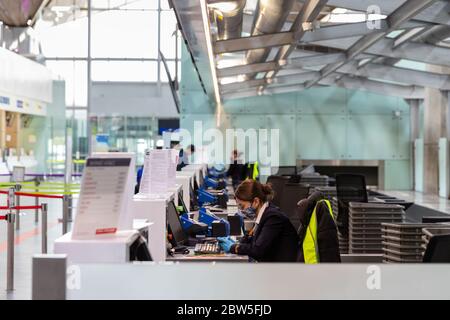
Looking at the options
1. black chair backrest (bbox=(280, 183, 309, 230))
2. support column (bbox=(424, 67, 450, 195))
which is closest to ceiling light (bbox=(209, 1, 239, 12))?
black chair backrest (bbox=(280, 183, 309, 230))

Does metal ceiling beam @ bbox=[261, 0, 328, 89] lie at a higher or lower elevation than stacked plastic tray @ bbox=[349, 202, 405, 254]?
higher

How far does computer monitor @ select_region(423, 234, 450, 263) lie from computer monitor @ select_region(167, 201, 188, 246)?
2260 millimetres

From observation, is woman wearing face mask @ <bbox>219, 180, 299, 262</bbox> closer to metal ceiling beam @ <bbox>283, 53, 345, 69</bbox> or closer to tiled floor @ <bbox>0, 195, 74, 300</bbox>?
tiled floor @ <bbox>0, 195, 74, 300</bbox>

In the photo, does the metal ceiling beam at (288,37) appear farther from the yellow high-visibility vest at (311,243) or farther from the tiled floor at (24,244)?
the yellow high-visibility vest at (311,243)

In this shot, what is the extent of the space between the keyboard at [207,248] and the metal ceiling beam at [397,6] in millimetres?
5547

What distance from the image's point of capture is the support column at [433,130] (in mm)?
18125

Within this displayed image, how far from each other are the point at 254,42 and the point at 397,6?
7.38ft

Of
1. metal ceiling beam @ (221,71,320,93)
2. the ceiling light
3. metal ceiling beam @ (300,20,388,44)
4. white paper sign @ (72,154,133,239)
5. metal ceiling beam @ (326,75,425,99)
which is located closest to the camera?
white paper sign @ (72,154,133,239)

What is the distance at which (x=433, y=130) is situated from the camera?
60.8 ft

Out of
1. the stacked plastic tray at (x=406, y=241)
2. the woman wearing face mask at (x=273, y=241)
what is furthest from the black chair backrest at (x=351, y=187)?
the woman wearing face mask at (x=273, y=241)

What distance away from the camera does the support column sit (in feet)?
59.5

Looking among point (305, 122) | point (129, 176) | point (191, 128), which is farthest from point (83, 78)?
point (129, 176)

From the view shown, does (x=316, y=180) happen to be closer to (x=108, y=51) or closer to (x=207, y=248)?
(x=207, y=248)
